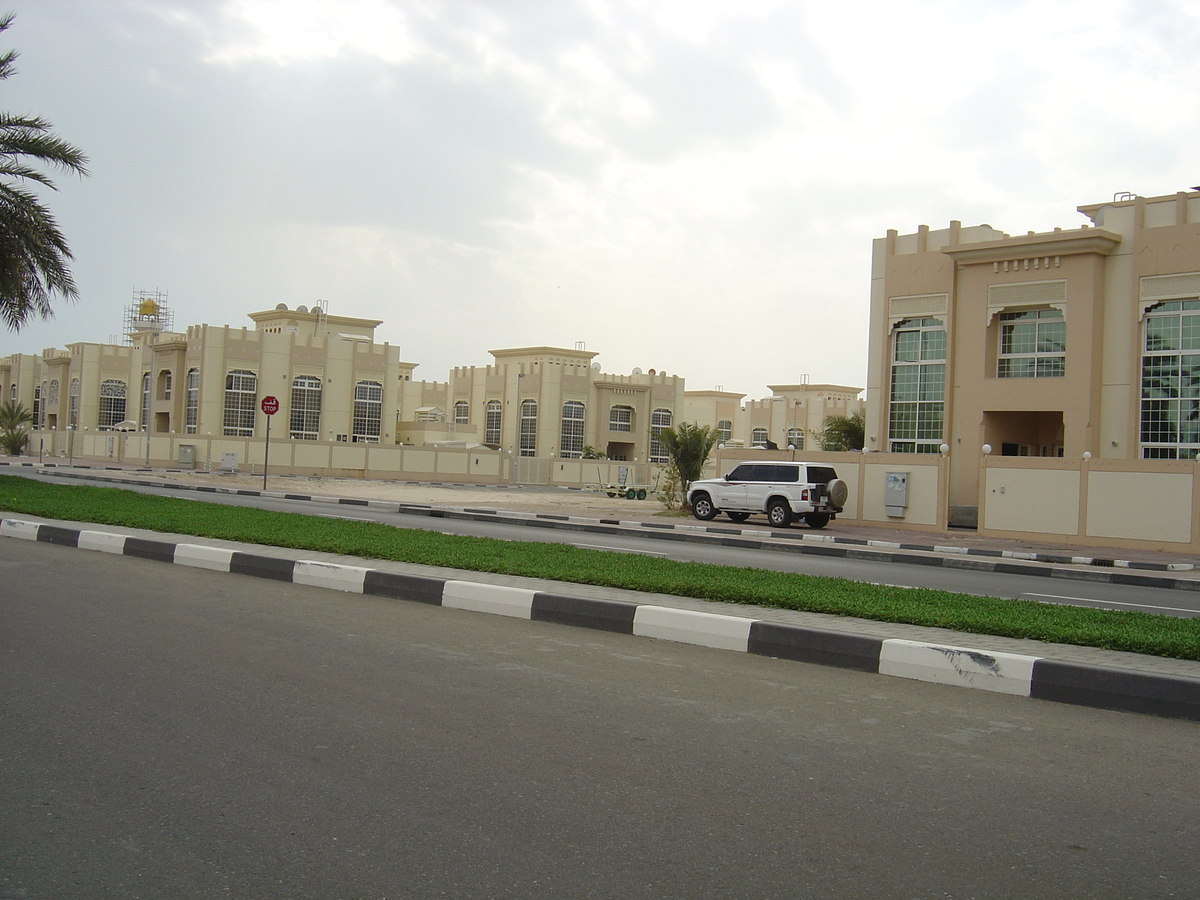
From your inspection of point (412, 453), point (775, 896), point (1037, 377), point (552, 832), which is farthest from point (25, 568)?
point (412, 453)

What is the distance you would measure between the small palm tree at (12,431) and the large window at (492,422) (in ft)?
108

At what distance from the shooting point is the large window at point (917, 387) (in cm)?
3300

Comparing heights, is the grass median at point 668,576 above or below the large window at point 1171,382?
below

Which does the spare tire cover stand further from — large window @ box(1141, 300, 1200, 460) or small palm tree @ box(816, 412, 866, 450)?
small palm tree @ box(816, 412, 866, 450)

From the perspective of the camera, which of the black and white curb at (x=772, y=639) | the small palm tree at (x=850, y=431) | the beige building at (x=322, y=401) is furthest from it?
the beige building at (x=322, y=401)

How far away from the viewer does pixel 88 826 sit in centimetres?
372

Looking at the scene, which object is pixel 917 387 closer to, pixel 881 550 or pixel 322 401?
pixel 881 550

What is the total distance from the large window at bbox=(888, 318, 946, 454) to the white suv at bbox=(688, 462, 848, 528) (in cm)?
826

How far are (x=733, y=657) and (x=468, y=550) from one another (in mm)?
5284

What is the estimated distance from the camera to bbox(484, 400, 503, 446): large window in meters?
79.7

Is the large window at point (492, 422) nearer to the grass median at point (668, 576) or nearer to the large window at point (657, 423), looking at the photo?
the large window at point (657, 423)

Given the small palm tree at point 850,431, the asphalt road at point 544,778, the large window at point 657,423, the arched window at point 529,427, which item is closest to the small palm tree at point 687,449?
the small palm tree at point 850,431

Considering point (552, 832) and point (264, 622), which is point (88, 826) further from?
point (264, 622)

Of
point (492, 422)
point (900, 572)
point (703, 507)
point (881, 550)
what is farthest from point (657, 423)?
point (900, 572)
